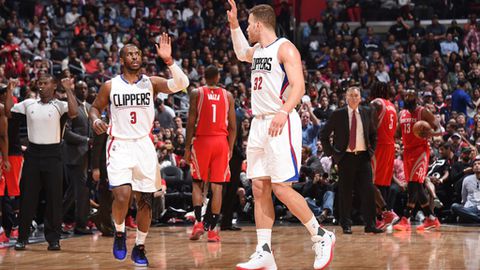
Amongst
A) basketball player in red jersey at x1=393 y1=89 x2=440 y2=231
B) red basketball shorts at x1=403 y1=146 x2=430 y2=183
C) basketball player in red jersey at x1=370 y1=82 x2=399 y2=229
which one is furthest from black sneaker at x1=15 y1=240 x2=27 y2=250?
red basketball shorts at x1=403 y1=146 x2=430 y2=183

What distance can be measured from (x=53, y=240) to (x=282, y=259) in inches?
115

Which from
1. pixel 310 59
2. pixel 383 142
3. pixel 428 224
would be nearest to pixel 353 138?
pixel 383 142

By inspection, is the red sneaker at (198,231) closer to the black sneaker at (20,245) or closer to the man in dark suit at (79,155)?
the man in dark suit at (79,155)

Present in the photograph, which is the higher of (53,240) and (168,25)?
(168,25)

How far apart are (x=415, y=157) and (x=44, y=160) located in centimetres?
529

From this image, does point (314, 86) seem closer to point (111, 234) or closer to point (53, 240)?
point (111, 234)

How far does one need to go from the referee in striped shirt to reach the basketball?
4.82 metres

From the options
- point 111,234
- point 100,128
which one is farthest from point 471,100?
point 100,128

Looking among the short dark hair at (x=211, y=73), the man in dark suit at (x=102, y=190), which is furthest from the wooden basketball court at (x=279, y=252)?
the short dark hair at (x=211, y=73)

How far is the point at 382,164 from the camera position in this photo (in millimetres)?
12734

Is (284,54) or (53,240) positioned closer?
(284,54)

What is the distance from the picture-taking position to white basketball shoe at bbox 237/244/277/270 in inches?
304

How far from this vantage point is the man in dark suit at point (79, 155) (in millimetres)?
12180

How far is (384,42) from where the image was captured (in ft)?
79.5
